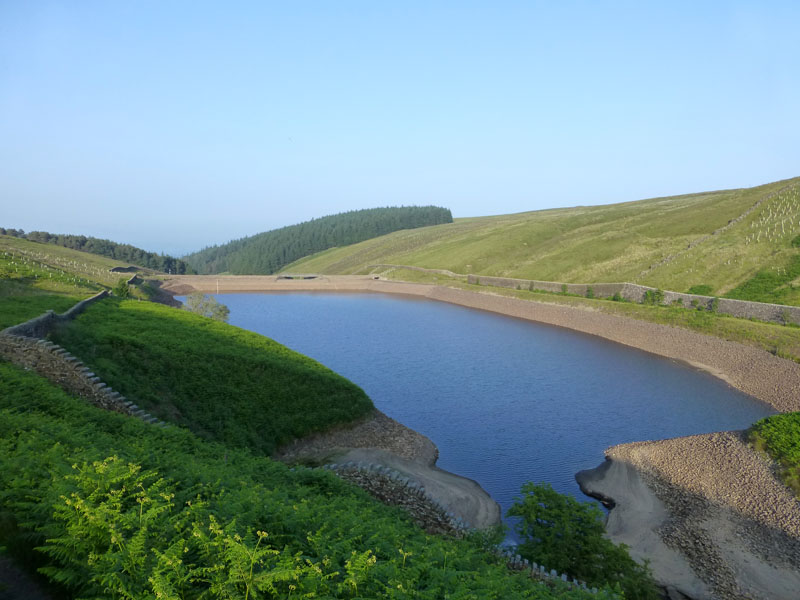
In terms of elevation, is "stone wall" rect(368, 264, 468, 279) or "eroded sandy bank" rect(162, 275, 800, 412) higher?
"stone wall" rect(368, 264, 468, 279)

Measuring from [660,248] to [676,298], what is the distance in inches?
1435

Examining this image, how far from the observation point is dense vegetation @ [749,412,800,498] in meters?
28.9

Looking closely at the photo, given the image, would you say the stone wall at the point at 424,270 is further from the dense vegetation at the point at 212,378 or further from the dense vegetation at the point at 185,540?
the dense vegetation at the point at 185,540

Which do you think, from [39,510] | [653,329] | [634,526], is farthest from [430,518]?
[653,329]

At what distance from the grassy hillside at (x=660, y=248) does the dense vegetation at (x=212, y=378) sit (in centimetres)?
6554

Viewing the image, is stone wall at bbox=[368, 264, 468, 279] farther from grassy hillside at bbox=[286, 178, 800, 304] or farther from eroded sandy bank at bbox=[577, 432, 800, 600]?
eroded sandy bank at bbox=[577, 432, 800, 600]

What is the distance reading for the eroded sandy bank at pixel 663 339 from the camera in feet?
160

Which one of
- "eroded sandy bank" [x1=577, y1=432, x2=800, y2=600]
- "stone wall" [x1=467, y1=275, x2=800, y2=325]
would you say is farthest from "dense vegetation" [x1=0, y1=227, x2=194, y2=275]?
"eroded sandy bank" [x1=577, y1=432, x2=800, y2=600]

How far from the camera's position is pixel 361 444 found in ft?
114

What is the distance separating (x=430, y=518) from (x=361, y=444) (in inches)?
488

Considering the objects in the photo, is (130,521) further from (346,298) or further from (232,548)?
(346,298)

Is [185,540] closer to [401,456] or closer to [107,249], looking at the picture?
[401,456]

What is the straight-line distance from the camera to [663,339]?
67.7m

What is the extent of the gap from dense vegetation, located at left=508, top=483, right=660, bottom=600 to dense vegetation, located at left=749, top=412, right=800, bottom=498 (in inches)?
564
